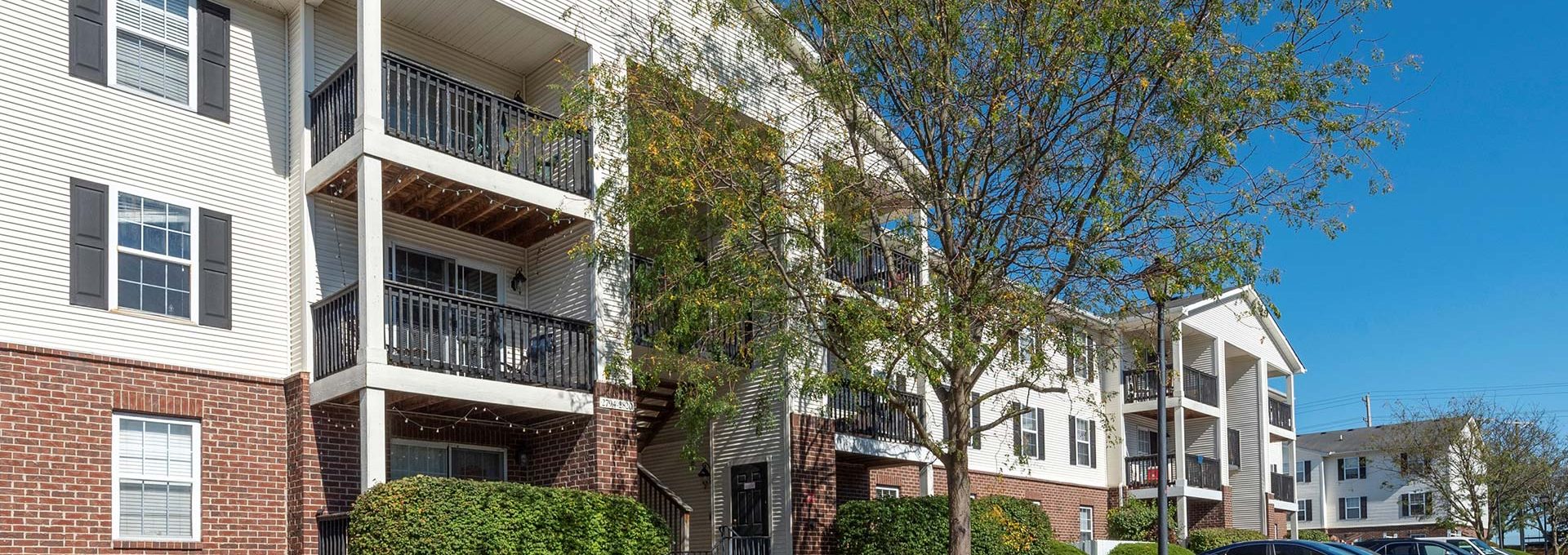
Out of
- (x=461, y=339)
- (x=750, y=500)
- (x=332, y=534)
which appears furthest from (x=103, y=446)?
(x=750, y=500)

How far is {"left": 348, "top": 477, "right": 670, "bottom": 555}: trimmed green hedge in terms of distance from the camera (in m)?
15.3

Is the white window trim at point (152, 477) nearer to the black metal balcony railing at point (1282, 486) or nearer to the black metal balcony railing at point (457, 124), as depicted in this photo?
the black metal balcony railing at point (457, 124)

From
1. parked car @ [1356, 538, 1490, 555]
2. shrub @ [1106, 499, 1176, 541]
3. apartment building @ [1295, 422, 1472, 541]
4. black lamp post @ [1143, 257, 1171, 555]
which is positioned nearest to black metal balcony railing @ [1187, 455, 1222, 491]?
shrub @ [1106, 499, 1176, 541]

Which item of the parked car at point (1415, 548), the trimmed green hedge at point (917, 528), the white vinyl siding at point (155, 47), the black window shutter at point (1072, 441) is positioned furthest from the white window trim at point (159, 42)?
the black window shutter at point (1072, 441)

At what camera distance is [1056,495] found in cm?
3656

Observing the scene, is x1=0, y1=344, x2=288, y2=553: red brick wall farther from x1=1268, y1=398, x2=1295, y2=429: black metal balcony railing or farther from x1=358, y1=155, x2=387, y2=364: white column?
x1=1268, y1=398, x2=1295, y2=429: black metal balcony railing

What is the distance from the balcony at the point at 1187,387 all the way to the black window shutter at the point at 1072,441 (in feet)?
9.47

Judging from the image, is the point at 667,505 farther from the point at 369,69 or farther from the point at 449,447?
the point at 369,69

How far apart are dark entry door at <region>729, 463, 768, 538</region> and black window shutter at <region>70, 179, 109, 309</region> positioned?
34.4 feet

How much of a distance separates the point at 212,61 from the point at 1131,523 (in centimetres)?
2939

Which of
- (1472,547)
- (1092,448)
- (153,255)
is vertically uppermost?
(153,255)

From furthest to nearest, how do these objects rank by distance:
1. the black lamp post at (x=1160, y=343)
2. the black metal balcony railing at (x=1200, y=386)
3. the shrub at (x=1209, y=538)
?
the black metal balcony railing at (x=1200, y=386)
the shrub at (x=1209, y=538)
the black lamp post at (x=1160, y=343)

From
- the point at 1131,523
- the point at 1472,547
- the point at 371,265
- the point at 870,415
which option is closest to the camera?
the point at 371,265

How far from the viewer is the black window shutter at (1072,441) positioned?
3803 cm
